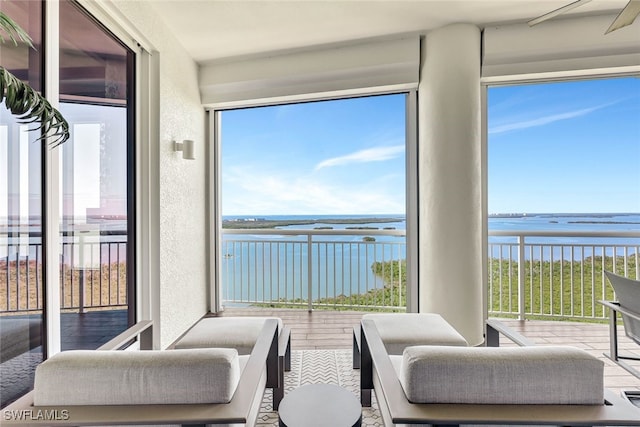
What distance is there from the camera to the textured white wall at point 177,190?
2.68 metres

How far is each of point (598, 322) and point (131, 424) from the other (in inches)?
163

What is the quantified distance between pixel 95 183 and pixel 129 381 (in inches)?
65.9

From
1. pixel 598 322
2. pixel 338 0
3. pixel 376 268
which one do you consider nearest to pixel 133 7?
pixel 338 0

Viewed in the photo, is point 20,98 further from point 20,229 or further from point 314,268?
point 314,268

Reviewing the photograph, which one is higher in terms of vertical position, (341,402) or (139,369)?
(139,369)

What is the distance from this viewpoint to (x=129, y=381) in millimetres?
929

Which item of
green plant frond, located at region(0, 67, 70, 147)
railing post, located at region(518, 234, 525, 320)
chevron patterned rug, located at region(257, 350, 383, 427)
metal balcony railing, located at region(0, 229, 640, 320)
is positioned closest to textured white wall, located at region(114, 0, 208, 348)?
metal balcony railing, located at region(0, 229, 640, 320)

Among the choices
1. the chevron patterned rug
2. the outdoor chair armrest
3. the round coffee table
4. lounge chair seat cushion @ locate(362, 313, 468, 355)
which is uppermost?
the outdoor chair armrest

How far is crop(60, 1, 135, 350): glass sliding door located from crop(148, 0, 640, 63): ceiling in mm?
641

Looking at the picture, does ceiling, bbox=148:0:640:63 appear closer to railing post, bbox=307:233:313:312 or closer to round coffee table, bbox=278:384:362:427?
railing post, bbox=307:233:313:312

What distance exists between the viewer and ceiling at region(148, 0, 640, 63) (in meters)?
2.54

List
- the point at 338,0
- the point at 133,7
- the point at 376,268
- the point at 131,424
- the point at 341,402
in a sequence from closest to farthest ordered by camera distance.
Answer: the point at 131,424
the point at 341,402
the point at 133,7
the point at 338,0
the point at 376,268

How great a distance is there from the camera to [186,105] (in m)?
3.20

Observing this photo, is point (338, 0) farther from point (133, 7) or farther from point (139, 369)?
point (139, 369)
